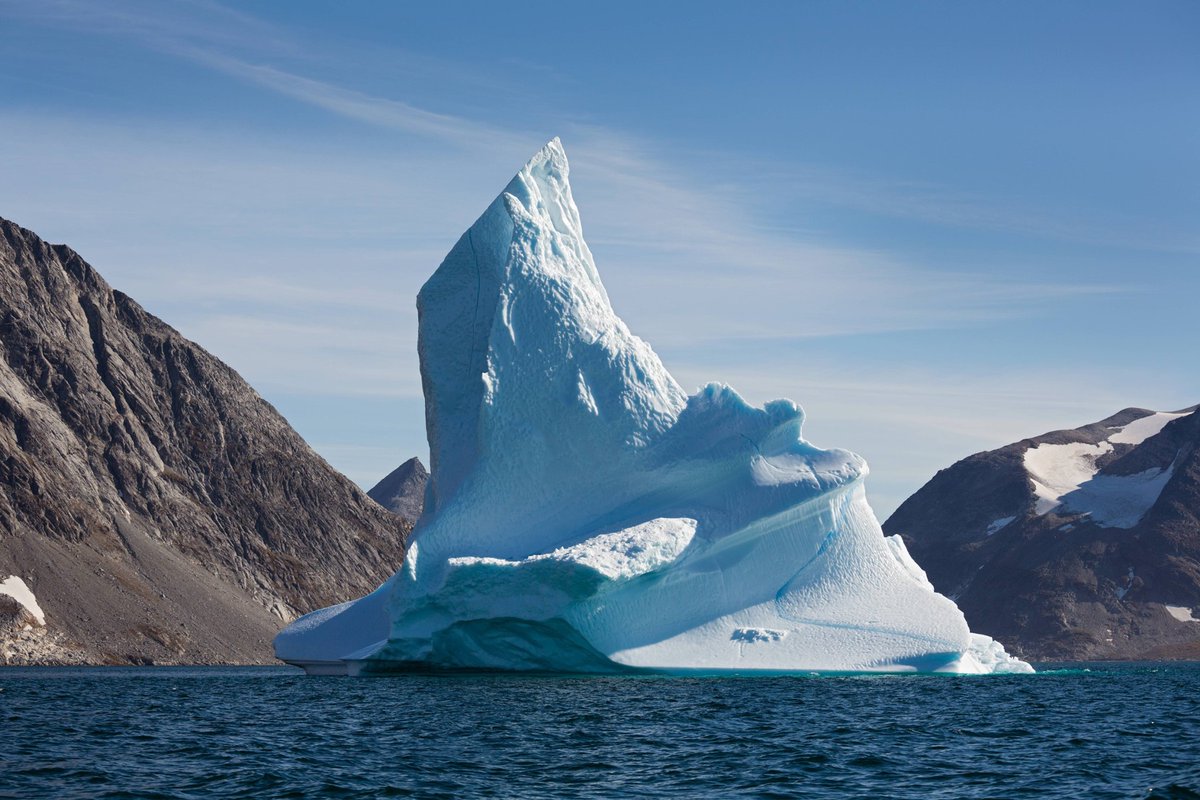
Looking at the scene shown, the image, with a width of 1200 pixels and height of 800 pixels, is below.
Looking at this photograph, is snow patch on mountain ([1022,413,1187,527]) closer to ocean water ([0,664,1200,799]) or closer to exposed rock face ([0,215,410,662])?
Answer: exposed rock face ([0,215,410,662])

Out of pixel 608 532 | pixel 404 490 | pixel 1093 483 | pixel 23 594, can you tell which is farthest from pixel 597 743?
pixel 404 490

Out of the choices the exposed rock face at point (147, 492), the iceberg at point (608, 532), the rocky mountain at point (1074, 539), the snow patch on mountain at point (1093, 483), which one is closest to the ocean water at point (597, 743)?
the iceberg at point (608, 532)

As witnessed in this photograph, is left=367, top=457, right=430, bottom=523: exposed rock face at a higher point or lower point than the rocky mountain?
higher

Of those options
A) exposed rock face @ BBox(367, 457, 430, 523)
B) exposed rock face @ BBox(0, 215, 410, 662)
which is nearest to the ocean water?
exposed rock face @ BBox(0, 215, 410, 662)

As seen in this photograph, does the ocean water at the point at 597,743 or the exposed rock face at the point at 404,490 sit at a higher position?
the exposed rock face at the point at 404,490

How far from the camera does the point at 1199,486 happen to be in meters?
150

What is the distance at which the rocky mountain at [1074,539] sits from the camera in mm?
141875

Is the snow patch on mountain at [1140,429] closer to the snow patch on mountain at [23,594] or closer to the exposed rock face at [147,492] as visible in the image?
the exposed rock face at [147,492]

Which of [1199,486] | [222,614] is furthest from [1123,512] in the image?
[222,614]

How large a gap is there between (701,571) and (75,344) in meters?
79.1

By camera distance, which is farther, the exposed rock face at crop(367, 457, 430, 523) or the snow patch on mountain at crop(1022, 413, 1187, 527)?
the exposed rock face at crop(367, 457, 430, 523)

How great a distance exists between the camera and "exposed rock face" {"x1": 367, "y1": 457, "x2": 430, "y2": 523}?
624 feet

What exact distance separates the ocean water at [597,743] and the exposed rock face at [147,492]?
47267mm

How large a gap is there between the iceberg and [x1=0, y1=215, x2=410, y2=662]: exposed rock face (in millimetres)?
43913
